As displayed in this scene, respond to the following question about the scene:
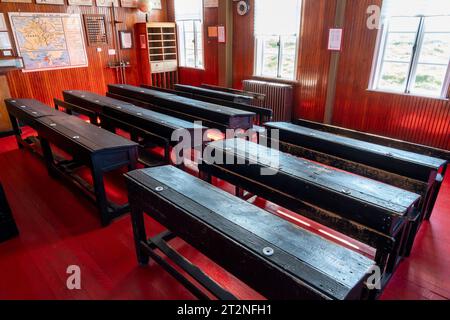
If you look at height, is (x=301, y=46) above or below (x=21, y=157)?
above

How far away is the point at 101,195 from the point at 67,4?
205 inches

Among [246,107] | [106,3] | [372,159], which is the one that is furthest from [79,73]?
[372,159]

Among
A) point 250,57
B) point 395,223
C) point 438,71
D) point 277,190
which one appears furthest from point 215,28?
point 395,223

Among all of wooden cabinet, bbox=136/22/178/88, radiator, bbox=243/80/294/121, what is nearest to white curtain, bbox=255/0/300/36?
radiator, bbox=243/80/294/121

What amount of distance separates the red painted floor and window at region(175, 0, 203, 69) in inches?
203

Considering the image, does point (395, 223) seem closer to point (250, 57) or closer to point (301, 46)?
point (301, 46)

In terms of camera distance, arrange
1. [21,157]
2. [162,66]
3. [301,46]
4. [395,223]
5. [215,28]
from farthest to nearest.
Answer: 1. [162,66]
2. [215,28]
3. [301,46]
4. [21,157]
5. [395,223]

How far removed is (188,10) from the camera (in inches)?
281

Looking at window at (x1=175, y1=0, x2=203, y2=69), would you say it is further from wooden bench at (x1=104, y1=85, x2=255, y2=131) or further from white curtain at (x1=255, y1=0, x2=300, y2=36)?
wooden bench at (x1=104, y1=85, x2=255, y2=131)

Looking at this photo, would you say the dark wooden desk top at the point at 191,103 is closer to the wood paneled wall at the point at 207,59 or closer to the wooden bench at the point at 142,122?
the wooden bench at the point at 142,122

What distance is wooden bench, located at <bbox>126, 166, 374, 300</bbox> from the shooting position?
4.07 feet

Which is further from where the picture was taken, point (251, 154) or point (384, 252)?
→ point (251, 154)
